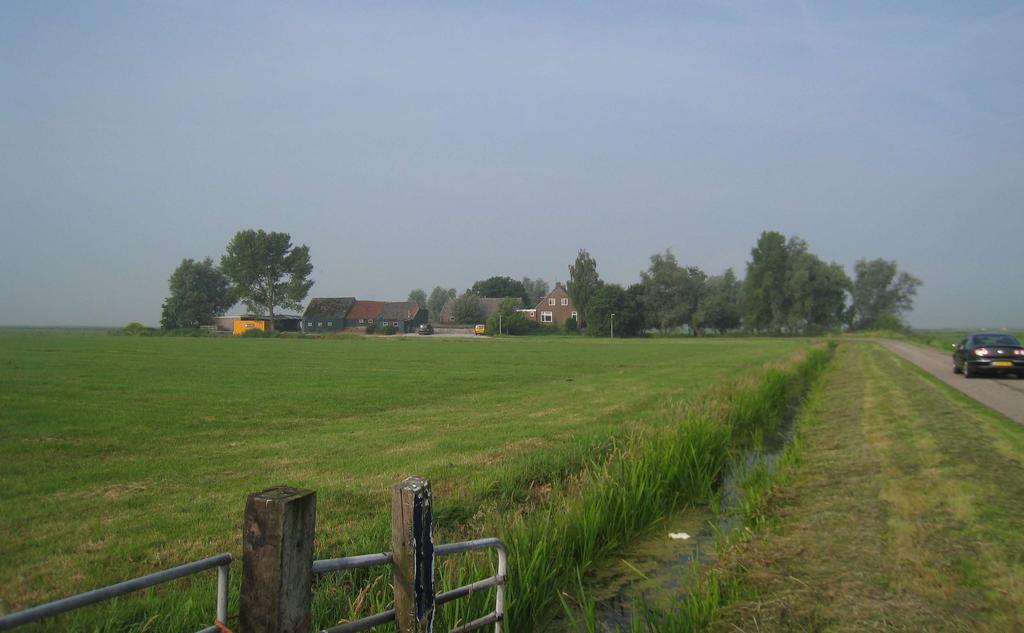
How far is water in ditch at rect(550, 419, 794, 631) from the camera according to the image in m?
6.91

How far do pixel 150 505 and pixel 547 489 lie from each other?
504cm

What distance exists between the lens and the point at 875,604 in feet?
20.5

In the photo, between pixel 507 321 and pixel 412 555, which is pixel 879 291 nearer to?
pixel 507 321

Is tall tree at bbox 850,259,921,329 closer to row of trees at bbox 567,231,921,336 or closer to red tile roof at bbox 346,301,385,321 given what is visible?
row of trees at bbox 567,231,921,336

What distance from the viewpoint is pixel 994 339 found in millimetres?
28062

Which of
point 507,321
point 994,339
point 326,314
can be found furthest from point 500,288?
point 994,339

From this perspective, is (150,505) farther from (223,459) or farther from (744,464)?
(744,464)

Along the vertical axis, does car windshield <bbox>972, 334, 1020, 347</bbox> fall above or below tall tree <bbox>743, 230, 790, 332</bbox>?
below

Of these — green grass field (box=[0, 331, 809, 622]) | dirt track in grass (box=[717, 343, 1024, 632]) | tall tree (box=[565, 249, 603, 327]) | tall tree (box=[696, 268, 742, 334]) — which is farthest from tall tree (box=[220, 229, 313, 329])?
dirt track in grass (box=[717, 343, 1024, 632])

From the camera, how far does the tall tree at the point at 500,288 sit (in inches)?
6747

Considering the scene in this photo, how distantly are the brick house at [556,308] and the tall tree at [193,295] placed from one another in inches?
2186

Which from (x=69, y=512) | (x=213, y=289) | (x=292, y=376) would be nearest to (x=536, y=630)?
(x=69, y=512)

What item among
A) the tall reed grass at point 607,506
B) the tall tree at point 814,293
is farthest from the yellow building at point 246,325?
the tall reed grass at point 607,506

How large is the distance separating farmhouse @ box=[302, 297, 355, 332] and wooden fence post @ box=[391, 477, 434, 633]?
12698 cm
